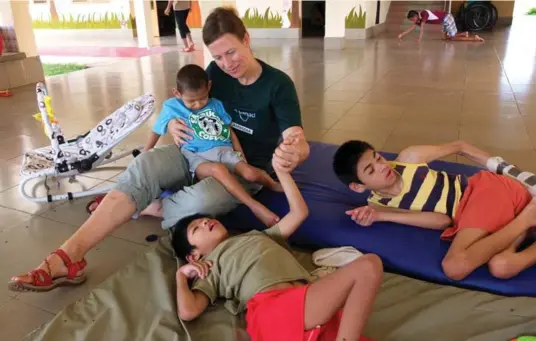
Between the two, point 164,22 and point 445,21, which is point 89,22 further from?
point 445,21

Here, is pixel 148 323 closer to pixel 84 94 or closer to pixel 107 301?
pixel 107 301

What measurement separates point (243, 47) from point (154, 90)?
4.16 m

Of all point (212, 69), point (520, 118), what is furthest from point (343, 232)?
point (520, 118)

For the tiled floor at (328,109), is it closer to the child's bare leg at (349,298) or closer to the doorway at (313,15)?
the child's bare leg at (349,298)

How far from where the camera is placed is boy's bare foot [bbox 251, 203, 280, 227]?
7.25 feet

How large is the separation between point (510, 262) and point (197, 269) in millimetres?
1222

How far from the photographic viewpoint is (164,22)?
13820 mm

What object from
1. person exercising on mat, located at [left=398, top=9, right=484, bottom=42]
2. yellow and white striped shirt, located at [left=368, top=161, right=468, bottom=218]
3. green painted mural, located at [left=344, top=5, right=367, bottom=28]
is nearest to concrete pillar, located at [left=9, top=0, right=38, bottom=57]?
green painted mural, located at [left=344, top=5, right=367, bottom=28]

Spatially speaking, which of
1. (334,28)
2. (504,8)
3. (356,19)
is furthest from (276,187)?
(504,8)

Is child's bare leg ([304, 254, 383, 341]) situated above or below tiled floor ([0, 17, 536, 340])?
above

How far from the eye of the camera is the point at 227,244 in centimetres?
184

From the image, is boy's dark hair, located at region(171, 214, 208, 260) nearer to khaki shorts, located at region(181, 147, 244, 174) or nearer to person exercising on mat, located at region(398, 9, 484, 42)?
khaki shorts, located at region(181, 147, 244, 174)

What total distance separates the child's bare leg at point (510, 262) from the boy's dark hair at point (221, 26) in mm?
1486

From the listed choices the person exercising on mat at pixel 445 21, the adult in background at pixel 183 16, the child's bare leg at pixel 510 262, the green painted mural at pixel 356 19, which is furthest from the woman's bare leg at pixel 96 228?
the person exercising on mat at pixel 445 21
